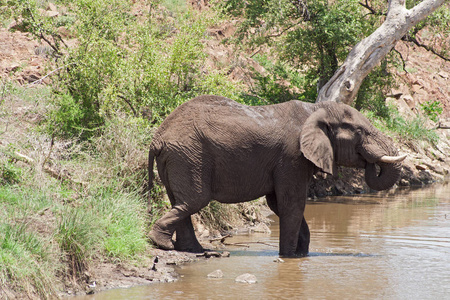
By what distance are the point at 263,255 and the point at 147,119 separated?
3606mm

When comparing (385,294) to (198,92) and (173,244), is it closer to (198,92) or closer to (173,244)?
(173,244)

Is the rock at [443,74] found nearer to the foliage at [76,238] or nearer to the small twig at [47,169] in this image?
the small twig at [47,169]

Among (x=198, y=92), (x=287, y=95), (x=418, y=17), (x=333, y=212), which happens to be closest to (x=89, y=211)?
(x=198, y=92)

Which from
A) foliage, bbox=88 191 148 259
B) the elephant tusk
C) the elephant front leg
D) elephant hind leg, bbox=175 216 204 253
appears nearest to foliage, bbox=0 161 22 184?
foliage, bbox=88 191 148 259

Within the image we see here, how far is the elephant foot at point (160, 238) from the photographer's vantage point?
9242 mm

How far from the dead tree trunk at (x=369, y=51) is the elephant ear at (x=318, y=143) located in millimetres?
6884

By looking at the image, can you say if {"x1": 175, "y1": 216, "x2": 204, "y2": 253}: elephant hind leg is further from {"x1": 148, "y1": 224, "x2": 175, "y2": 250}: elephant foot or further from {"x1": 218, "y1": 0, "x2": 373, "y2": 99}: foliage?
{"x1": 218, "y1": 0, "x2": 373, "y2": 99}: foliage

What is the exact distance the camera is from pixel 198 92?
12.3 meters

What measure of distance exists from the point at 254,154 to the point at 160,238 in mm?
1821

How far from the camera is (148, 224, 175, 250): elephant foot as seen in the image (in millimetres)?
9242

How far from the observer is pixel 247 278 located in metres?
7.73

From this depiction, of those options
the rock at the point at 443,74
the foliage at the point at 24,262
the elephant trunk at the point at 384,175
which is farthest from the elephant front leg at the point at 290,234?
the rock at the point at 443,74

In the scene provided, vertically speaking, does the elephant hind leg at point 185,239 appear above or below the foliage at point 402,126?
below

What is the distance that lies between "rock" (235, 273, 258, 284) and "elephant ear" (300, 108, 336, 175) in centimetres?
207
